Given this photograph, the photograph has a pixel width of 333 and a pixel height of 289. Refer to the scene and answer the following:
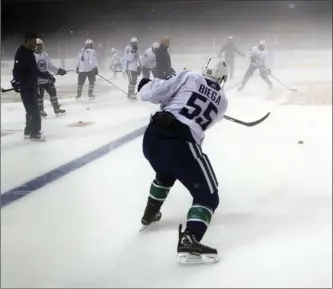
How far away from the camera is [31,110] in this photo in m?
1.18

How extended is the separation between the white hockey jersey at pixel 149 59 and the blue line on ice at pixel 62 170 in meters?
0.24

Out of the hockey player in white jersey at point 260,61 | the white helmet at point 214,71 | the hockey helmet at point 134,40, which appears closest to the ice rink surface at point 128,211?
the hockey helmet at point 134,40

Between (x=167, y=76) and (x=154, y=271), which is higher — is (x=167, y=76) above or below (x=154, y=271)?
above

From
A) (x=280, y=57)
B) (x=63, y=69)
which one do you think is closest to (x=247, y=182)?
(x=63, y=69)

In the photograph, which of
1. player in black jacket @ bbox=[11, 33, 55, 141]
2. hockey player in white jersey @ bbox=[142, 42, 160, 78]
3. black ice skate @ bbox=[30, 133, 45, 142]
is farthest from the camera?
black ice skate @ bbox=[30, 133, 45, 142]

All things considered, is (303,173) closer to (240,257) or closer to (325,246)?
(325,246)

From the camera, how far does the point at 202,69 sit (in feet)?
3.66

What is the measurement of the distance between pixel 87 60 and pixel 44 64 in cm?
14

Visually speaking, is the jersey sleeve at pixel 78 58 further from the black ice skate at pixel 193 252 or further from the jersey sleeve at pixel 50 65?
the black ice skate at pixel 193 252

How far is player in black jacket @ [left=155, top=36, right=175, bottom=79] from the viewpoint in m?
1.16

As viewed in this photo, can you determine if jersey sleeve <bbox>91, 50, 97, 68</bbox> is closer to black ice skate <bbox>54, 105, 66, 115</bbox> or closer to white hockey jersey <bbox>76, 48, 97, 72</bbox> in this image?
white hockey jersey <bbox>76, 48, 97, 72</bbox>

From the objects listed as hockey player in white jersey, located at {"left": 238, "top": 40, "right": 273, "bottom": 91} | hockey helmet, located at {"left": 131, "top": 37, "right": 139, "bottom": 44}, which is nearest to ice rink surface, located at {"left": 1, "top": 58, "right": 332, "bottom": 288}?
hockey helmet, located at {"left": 131, "top": 37, "right": 139, "bottom": 44}

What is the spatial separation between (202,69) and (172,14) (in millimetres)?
389

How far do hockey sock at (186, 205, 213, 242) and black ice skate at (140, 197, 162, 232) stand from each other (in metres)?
0.13
